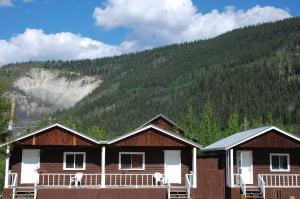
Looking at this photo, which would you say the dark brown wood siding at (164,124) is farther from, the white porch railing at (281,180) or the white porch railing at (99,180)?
the white porch railing at (281,180)

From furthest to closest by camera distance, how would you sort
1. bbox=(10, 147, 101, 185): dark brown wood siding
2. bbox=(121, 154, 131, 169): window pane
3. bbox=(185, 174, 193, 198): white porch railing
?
bbox=(121, 154, 131, 169): window pane < bbox=(10, 147, 101, 185): dark brown wood siding < bbox=(185, 174, 193, 198): white porch railing

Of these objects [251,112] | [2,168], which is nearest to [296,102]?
[251,112]

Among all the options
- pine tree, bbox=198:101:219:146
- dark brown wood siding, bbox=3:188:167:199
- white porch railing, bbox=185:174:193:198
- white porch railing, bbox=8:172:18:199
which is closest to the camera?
white porch railing, bbox=8:172:18:199

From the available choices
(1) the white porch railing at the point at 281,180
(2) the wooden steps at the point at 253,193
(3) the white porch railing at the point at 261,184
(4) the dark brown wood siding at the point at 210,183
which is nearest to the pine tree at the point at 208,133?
(1) the white porch railing at the point at 281,180

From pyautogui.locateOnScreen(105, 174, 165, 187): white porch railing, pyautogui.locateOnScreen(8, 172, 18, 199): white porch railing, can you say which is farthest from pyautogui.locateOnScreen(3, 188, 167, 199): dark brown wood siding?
pyautogui.locateOnScreen(105, 174, 165, 187): white porch railing

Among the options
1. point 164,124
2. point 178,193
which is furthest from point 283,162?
point 164,124

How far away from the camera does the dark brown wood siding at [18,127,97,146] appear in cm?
3053

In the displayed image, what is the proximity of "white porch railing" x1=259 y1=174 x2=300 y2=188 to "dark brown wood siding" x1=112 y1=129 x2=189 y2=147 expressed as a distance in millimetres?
5867

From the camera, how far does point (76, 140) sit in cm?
3100

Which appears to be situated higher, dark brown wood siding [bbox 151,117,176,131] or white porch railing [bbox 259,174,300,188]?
dark brown wood siding [bbox 151,117,176,131]

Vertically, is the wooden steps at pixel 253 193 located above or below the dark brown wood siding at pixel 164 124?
below

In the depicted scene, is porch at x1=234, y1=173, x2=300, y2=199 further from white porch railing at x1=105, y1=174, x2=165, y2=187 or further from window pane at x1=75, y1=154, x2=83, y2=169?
window pane at x1=75, y1=154, x2=83, y2=169

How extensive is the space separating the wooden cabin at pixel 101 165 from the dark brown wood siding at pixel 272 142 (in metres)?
3.67

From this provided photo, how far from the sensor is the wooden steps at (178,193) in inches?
1190
